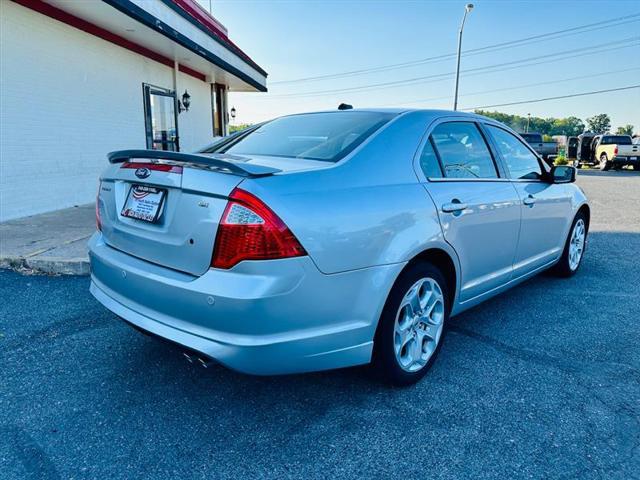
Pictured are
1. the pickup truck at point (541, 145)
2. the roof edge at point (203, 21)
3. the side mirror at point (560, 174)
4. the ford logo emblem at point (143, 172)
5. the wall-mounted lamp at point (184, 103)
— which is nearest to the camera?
the ford logo emblem at point (143, 172)

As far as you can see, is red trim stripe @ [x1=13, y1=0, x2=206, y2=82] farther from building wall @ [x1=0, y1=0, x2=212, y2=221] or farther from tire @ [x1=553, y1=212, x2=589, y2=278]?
tire @ [x1=553, y1=212, x2=589, y2=278]

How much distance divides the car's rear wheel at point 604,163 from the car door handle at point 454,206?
26.9 metres

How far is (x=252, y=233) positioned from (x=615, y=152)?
27.5 metres

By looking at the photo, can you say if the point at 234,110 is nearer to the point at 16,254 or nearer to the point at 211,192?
the point at 16,254

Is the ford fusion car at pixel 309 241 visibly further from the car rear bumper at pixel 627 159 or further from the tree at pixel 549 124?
the tree at pixel 549 124

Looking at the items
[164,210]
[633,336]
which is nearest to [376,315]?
[164,210]

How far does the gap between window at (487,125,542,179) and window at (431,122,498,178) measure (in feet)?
0.85

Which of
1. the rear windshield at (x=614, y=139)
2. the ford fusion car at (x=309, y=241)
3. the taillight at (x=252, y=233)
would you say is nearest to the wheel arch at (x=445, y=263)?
the ford fusion car at (x=309, y=241)

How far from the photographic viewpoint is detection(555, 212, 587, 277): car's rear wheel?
15.2 feet

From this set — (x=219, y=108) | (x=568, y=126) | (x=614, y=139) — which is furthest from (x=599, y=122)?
(x=219, y=108)

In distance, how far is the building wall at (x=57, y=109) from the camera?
676 cm

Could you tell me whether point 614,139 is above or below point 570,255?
above

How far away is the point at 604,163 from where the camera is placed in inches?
997

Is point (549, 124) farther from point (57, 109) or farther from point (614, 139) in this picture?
point (57, 109)
